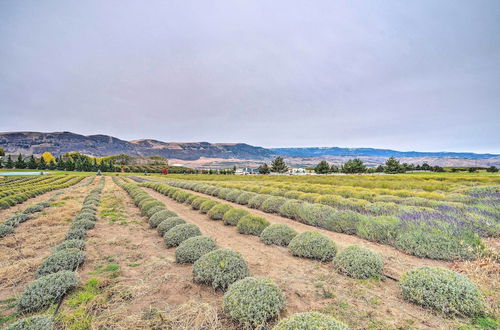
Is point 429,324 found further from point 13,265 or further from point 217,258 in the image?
point 13,265

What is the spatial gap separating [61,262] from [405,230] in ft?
32.6

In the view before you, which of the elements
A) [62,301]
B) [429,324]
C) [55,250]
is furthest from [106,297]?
[429,324]

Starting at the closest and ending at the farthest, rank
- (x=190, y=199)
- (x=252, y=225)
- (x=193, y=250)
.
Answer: (x=193, y=250) → (x=252, y=225) → (x=190, y=199)

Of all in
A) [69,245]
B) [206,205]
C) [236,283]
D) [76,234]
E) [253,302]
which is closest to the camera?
[253,302]

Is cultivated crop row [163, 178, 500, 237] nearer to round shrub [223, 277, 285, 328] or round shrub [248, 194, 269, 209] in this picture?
round shrub [248, 194, 269, 209]

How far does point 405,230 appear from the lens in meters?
7.40

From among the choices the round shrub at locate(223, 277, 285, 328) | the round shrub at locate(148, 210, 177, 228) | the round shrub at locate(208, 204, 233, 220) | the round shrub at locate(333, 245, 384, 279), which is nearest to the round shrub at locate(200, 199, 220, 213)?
the round shrub at locate(208, 204, 233, 220)

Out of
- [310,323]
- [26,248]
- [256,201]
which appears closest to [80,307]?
[310,323]

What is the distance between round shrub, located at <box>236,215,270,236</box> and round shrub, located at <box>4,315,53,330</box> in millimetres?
6287

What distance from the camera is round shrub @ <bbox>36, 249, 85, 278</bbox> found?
5.08 metres

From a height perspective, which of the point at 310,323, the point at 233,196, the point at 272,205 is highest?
the point at 310,323

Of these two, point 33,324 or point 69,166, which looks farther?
point 69,166

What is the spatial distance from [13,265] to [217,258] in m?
5.45

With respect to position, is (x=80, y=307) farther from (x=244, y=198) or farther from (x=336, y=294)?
(x=244, y=198)
